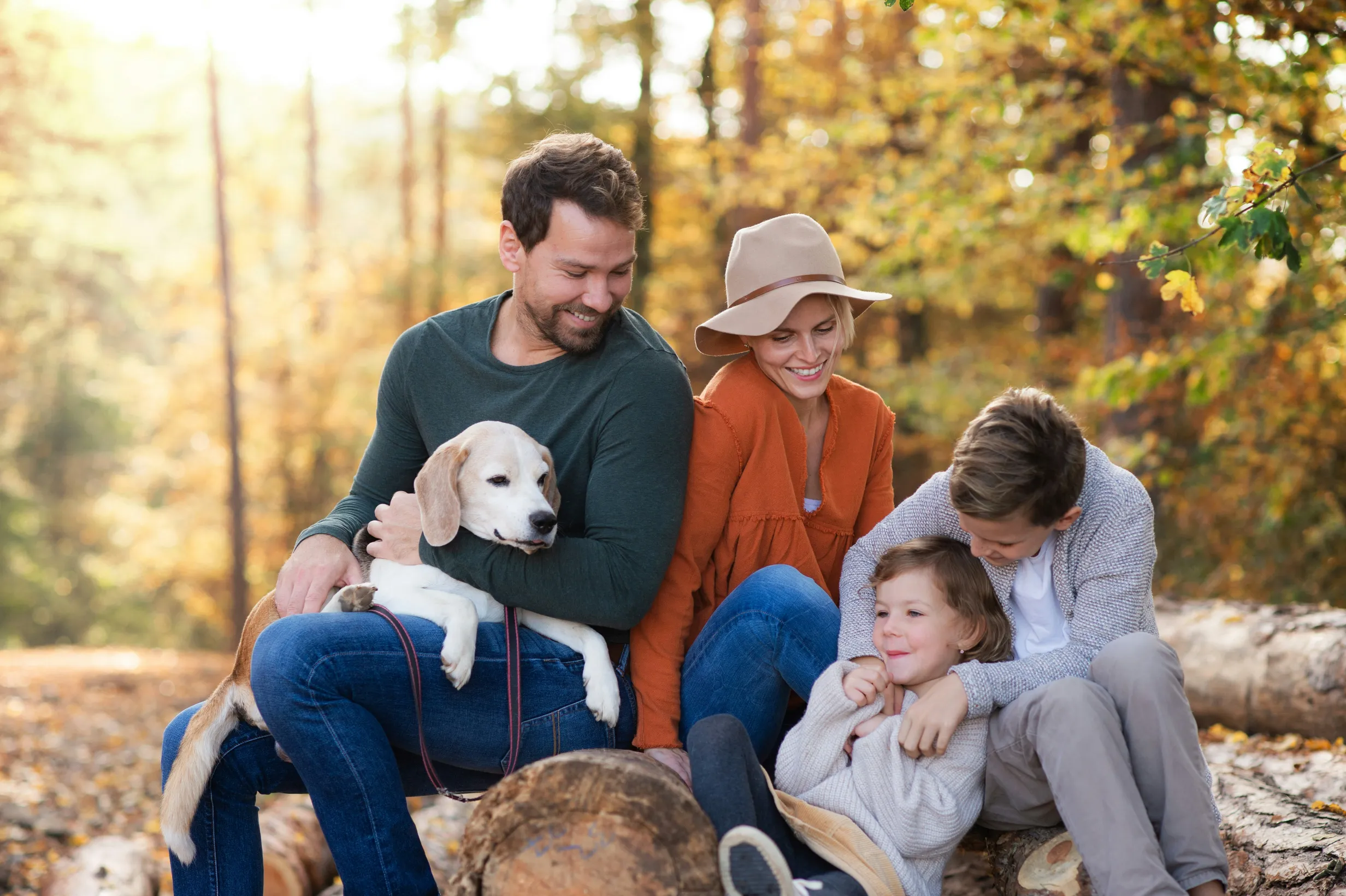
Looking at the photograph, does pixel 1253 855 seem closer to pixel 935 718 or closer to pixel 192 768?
pixel 935 718

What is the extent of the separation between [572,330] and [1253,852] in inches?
91.7

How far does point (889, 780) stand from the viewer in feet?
8.50

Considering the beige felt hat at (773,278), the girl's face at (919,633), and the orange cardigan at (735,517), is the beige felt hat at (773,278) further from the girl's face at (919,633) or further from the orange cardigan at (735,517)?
the girl's face at (919,633)

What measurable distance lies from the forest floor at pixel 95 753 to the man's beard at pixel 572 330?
92.6 inches

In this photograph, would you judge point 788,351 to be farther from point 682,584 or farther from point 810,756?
point 810,756

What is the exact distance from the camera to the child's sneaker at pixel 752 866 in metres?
2.18

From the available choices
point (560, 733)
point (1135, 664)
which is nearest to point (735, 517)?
point (560, 733)

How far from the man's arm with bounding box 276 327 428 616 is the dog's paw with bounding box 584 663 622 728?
0.81 meters

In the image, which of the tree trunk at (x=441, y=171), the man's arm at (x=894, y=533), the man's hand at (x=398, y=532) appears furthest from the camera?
A: the tree trunk at (x=441, y=171)

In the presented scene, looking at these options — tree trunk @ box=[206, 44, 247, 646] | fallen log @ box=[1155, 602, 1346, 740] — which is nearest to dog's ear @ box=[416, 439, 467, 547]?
fallen log @ box=[1155, 602, 1346, 740]

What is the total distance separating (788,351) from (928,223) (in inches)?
207

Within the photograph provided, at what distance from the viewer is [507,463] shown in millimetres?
2900

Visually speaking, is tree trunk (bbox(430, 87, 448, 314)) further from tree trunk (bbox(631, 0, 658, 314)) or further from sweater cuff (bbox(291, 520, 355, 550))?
sweater cuff (bbox(291, 520, 355, 550))

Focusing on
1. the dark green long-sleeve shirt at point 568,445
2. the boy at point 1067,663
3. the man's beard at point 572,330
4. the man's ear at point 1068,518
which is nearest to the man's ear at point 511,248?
the man's beard at point 572,330
